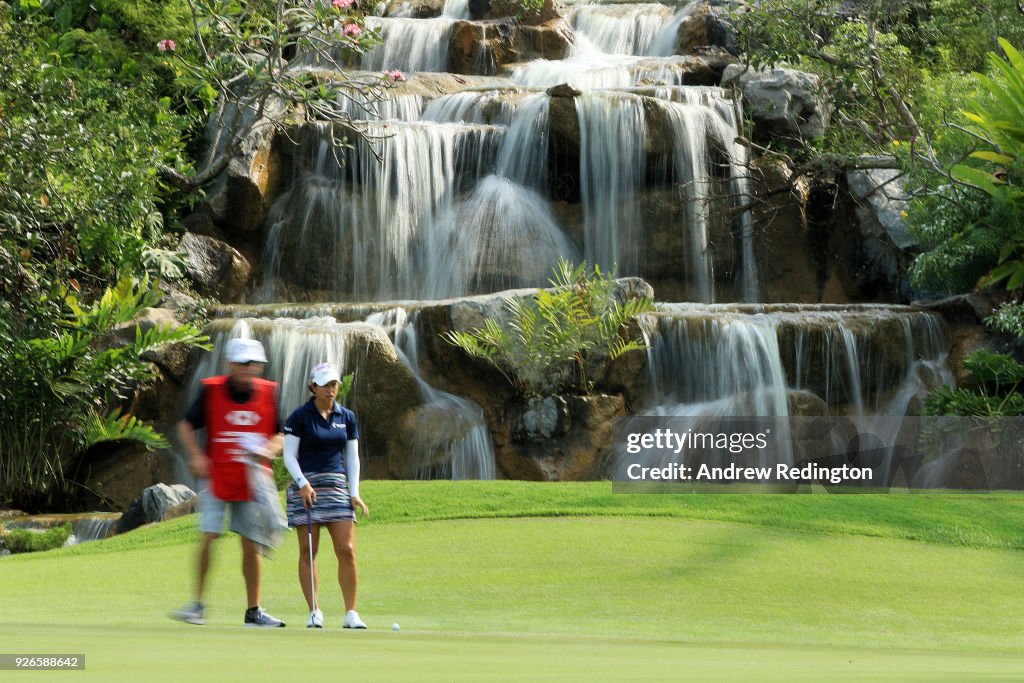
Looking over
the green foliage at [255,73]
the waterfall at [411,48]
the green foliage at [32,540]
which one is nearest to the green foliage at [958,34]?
the waterfall at [411,48]

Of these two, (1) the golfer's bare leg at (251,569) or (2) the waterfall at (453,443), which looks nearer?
(1) the golfer's bare leg at (251,569)

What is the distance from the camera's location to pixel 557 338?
16.1 m

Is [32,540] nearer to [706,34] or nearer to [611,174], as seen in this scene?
[611,174]

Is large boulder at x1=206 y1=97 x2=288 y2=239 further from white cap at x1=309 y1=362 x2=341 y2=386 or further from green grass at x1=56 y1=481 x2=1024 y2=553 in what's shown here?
white cap at x1=309 y1=362 x2=341 y2=386

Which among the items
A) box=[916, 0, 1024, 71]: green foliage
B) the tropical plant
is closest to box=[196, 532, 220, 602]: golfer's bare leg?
the tropical plant

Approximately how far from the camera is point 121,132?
62.4 feet

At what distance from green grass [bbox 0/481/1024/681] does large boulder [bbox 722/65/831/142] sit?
1253cm

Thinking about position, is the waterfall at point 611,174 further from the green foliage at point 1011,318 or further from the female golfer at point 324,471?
the female golfer at point 324,471

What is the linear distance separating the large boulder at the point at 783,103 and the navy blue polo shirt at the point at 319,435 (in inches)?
703

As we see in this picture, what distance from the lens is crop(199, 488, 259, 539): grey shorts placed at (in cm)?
659

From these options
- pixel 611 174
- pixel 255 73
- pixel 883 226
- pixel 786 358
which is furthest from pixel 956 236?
pixel 255 73

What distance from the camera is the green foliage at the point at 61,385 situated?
16.1 meters

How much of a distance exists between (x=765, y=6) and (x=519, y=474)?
946cm

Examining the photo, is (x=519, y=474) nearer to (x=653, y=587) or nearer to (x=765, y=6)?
(x=653, y=587)
